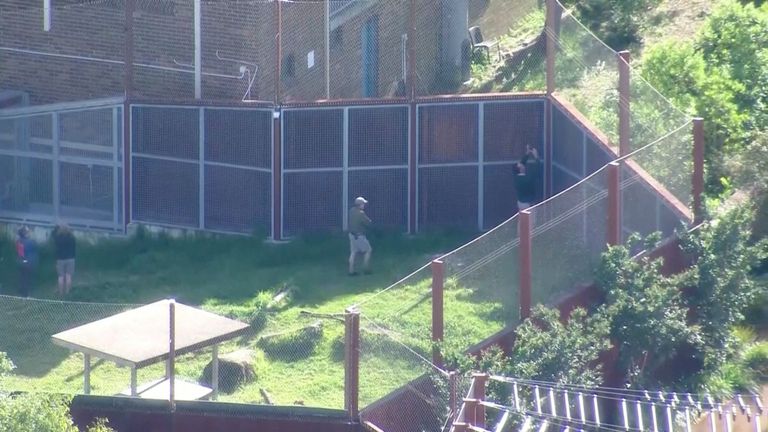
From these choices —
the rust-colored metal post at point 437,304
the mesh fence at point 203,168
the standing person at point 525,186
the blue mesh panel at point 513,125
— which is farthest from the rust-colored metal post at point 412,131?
the rust-colored metal post at point 437,304

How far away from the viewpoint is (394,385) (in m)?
17.2

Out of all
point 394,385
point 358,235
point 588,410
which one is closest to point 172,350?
point 394,385

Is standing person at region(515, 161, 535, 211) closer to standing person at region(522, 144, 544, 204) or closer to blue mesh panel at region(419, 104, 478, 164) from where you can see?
standing person at region(522, 144, 544, 204)

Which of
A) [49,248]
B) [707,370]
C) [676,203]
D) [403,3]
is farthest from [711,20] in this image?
[49,248]

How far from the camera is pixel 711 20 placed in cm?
2827

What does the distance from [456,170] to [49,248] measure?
6.48 m

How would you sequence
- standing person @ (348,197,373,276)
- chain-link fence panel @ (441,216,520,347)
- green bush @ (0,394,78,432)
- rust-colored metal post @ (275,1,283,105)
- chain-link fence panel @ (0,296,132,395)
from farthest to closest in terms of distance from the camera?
rust-colored metal post @ (275,1,283,105) < standing person @ (348,197,373,276) < chain-link fence panel @ (0,296,132,395) < chain-link fence panel @ (441,216,520,347) < green bush @ (0,394,78,432)

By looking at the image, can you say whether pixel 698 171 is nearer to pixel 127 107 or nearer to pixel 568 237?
pixel 568 237

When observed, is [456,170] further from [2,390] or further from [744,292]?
[2,390]

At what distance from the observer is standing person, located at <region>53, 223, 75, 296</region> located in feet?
73.5

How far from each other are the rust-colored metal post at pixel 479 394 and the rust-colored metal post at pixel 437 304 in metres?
1.42

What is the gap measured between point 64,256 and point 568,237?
7.40 m

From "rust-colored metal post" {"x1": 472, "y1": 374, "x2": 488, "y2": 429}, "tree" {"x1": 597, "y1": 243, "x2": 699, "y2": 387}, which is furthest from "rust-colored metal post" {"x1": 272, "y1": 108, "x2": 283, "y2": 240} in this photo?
"rust-colored metal post" {"x1": 472, "y1": 374, "x2": 488, "y2": 429}

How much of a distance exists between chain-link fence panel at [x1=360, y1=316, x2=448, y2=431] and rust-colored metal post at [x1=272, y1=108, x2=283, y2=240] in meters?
7.22
